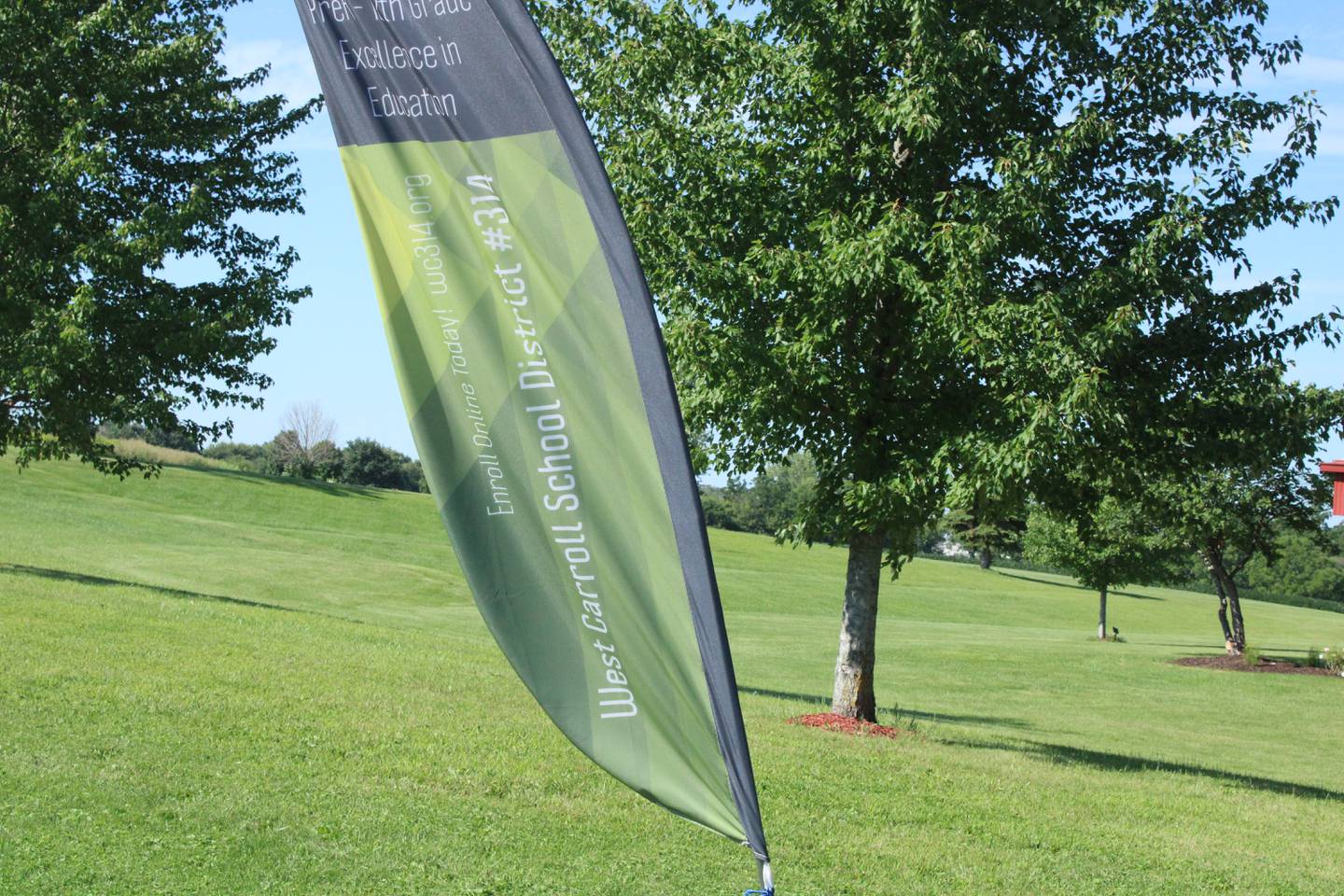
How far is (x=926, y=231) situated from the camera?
40.5ft

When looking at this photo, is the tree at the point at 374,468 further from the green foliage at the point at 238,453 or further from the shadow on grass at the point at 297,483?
the shadow on grass at the point at 297,483

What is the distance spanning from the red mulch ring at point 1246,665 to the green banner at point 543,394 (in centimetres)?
3673

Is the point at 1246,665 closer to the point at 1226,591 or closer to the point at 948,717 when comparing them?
the point at 1226,591

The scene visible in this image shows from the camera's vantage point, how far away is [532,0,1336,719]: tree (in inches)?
459

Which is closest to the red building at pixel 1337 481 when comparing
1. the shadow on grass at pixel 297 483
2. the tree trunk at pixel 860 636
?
the tree trunk at pixel 860 636

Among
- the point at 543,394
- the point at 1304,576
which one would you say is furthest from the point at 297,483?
the point at 1304,576

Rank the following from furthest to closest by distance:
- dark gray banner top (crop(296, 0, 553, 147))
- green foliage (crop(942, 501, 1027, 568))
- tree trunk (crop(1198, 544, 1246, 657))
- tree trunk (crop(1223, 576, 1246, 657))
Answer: green foliage (crop(942, 501, 1027, 568)) < tree trunk (crop(1223, 576, 1246, 657)) < tree trunk (crop(1198, 544, 1246, 657)) < dark gray banner top (crop(296, 0, 553, 147))

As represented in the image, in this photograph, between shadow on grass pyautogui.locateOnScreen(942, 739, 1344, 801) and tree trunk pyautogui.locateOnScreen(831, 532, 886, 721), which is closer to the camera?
tree trunk pyautogui.locateOnScreen(831, 532, 886, 721)

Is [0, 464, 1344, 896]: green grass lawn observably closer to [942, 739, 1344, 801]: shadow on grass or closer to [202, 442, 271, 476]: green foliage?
[942, 739, 1344, 801]: shadow on grass

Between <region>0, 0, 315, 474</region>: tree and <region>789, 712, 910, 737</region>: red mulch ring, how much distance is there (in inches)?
435

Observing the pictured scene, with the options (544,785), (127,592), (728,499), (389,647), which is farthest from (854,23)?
(728,499)

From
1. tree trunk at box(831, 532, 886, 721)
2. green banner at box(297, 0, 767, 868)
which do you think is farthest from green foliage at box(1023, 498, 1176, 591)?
green banner at box(297, 0, 767, 868)

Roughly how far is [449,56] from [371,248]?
22.7 inches

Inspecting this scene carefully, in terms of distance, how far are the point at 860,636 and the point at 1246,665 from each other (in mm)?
27307
